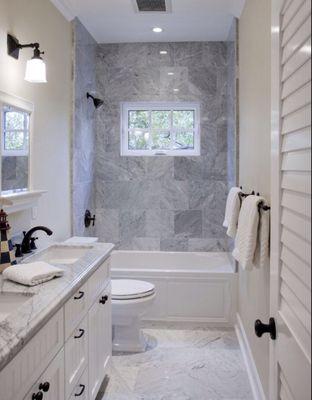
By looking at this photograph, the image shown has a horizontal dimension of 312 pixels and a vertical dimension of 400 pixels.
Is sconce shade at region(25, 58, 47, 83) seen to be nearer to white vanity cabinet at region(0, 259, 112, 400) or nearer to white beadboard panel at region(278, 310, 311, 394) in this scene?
white vanity cabinet at region(0, 259, 112, 400)

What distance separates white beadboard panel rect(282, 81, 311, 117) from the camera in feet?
2.94

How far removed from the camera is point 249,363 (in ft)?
9.63

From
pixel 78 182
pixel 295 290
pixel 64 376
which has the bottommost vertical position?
pixel 64 376

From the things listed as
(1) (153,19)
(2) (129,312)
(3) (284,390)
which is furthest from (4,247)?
(1) (153,19)

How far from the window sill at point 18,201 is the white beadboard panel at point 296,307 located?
1.53 meters

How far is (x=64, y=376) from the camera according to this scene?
1.79 m

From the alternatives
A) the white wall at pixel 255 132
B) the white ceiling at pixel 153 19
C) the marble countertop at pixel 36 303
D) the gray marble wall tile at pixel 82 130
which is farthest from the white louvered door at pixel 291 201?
the gray marble wall tile at pixel 82 130

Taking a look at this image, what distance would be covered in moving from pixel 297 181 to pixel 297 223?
9 cm

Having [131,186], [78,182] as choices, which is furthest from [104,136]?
[78,182]

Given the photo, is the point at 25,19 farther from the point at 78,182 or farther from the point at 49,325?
the point at 49,325

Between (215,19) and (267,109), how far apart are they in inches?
72.2

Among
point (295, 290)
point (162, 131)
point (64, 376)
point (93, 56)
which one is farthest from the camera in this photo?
point (162, 131)

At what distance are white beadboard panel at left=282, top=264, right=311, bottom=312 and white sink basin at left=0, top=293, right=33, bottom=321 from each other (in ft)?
3.47

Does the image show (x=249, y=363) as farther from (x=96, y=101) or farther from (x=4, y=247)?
(x=96, y=101)
